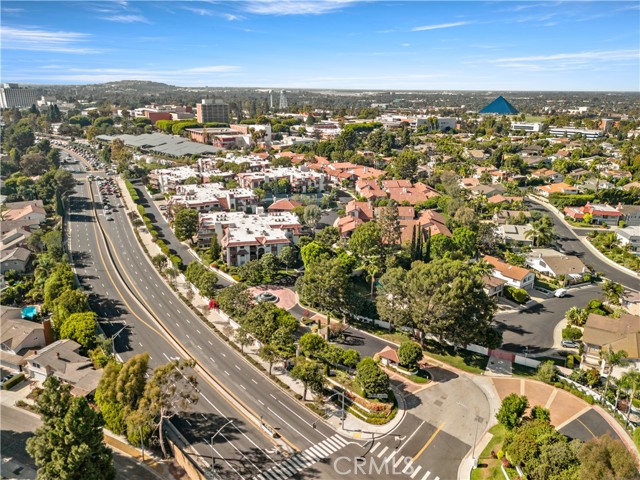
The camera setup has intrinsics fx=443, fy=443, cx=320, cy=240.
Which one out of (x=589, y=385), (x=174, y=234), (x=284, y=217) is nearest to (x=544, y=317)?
(x=589, y=385)

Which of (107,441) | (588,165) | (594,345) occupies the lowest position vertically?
(107,441)

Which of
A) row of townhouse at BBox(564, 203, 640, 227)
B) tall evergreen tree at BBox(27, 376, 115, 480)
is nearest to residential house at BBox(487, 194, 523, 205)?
row of townhouse at BBox(564, 203, 640, 227)

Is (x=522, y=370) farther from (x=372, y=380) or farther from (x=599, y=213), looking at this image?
(x=599, y=213)

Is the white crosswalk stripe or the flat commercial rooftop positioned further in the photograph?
the flat commercial rooftop

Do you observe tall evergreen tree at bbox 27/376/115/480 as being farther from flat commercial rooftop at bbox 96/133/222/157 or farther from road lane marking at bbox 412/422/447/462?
flat commercial rooftop at bbox 96/133/222/157

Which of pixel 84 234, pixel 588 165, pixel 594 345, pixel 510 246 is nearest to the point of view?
pixel 594 345

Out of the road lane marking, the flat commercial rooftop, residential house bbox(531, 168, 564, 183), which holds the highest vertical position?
the flat commercial rooftop

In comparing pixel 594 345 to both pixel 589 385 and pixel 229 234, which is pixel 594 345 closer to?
pixel 589 385

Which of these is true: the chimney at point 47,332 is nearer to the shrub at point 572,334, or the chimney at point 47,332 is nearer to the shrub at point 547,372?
the shrub at point 547,372

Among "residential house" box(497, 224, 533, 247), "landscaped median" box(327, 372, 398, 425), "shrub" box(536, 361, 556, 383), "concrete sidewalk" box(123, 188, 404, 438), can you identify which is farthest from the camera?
"residential house" box(497, 224, 533, 247)
